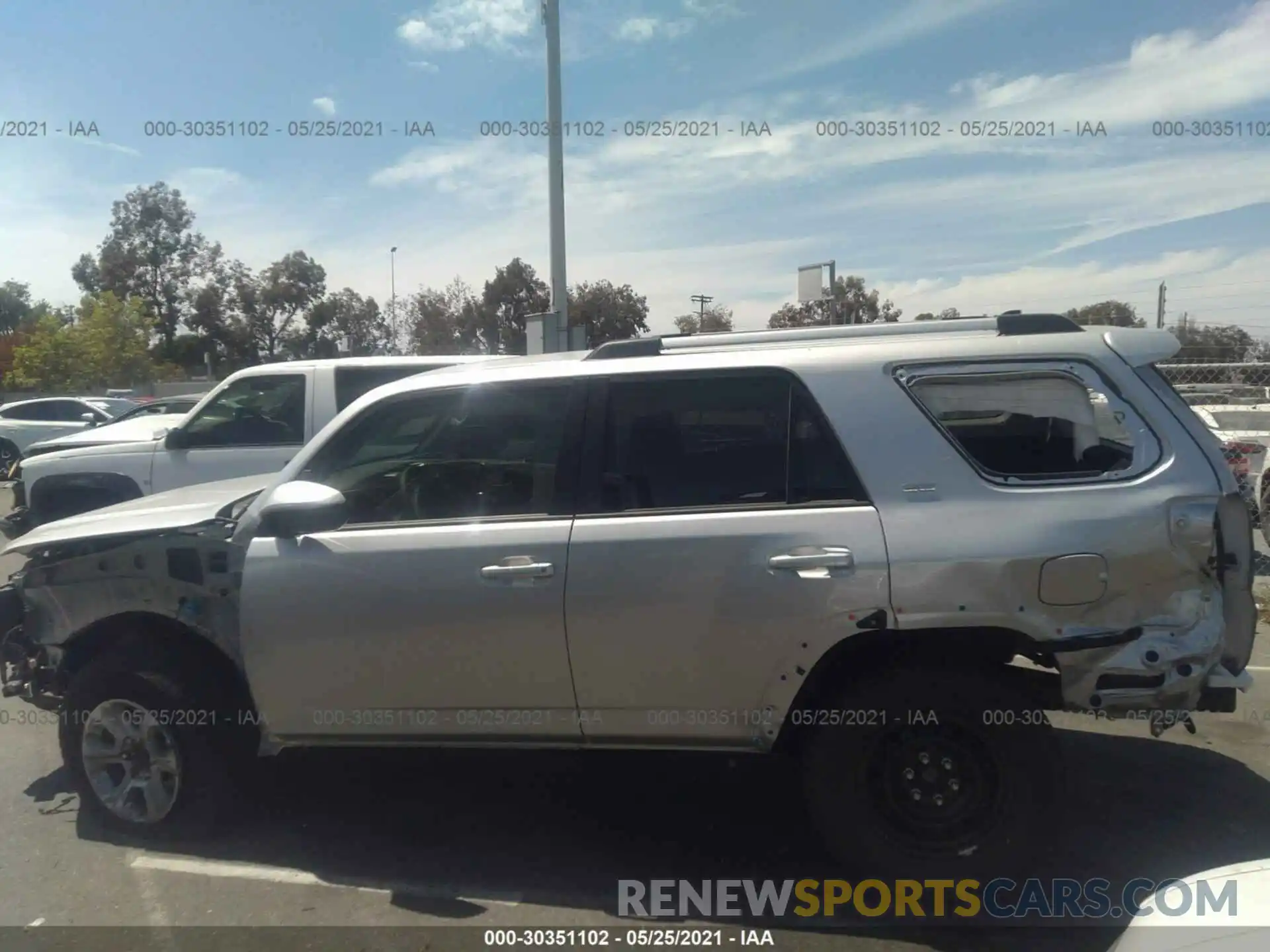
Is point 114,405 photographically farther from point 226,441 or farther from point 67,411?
point 226,441

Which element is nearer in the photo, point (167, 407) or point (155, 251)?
point (167, 407)

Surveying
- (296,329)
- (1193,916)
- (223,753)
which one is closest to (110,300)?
(296,329)

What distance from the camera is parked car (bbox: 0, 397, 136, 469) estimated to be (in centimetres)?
1905

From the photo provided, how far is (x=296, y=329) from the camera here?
1641 inches

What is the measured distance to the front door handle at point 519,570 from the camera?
368 cm

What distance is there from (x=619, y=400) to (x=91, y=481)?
5966 mm

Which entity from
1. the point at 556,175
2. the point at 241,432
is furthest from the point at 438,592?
the point at 556,175

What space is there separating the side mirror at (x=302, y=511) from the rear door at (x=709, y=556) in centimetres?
95

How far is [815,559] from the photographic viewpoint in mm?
3488

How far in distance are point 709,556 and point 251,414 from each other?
5418mm

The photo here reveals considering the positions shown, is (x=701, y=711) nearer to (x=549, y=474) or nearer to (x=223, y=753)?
(x=549, y=474)

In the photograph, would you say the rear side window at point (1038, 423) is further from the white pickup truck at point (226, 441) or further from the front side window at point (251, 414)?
the front side window at point (251, 414)

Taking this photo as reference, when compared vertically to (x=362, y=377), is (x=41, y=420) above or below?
below

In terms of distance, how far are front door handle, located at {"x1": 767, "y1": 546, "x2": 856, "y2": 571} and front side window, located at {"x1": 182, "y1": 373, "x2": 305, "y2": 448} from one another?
5270 millimetres
